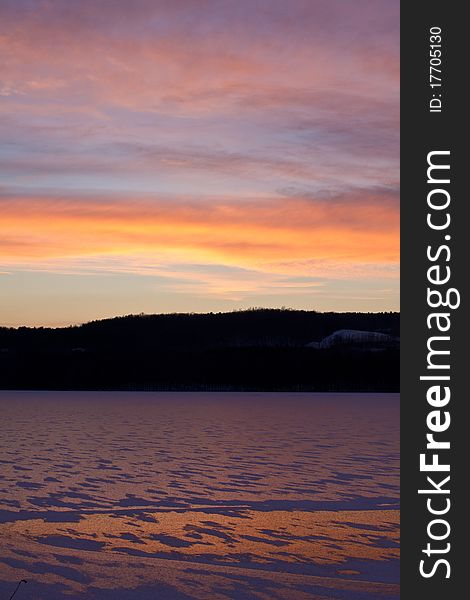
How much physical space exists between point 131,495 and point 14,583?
6.38m

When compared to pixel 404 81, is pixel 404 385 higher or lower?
lower

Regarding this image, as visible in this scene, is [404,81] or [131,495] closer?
[404,81]

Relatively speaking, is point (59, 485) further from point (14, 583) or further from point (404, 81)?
point (404, 81)

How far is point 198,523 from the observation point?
552 inches

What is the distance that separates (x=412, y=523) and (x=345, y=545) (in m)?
2.99

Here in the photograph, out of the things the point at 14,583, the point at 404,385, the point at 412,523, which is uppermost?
the point at 404,385

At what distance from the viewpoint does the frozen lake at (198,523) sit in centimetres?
1059

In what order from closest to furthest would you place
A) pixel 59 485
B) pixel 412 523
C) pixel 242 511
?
1. pixel 412 523
2. pixel 242 511
3. pixel 59 485

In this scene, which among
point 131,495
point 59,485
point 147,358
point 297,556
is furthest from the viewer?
point 147,358

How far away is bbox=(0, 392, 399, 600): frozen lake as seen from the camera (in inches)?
417

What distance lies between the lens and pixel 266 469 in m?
21.0

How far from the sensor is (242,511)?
15.1 m

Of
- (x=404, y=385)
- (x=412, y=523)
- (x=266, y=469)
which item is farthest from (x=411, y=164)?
(x=266, y=469)

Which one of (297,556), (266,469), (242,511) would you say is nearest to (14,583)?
(297,556)
